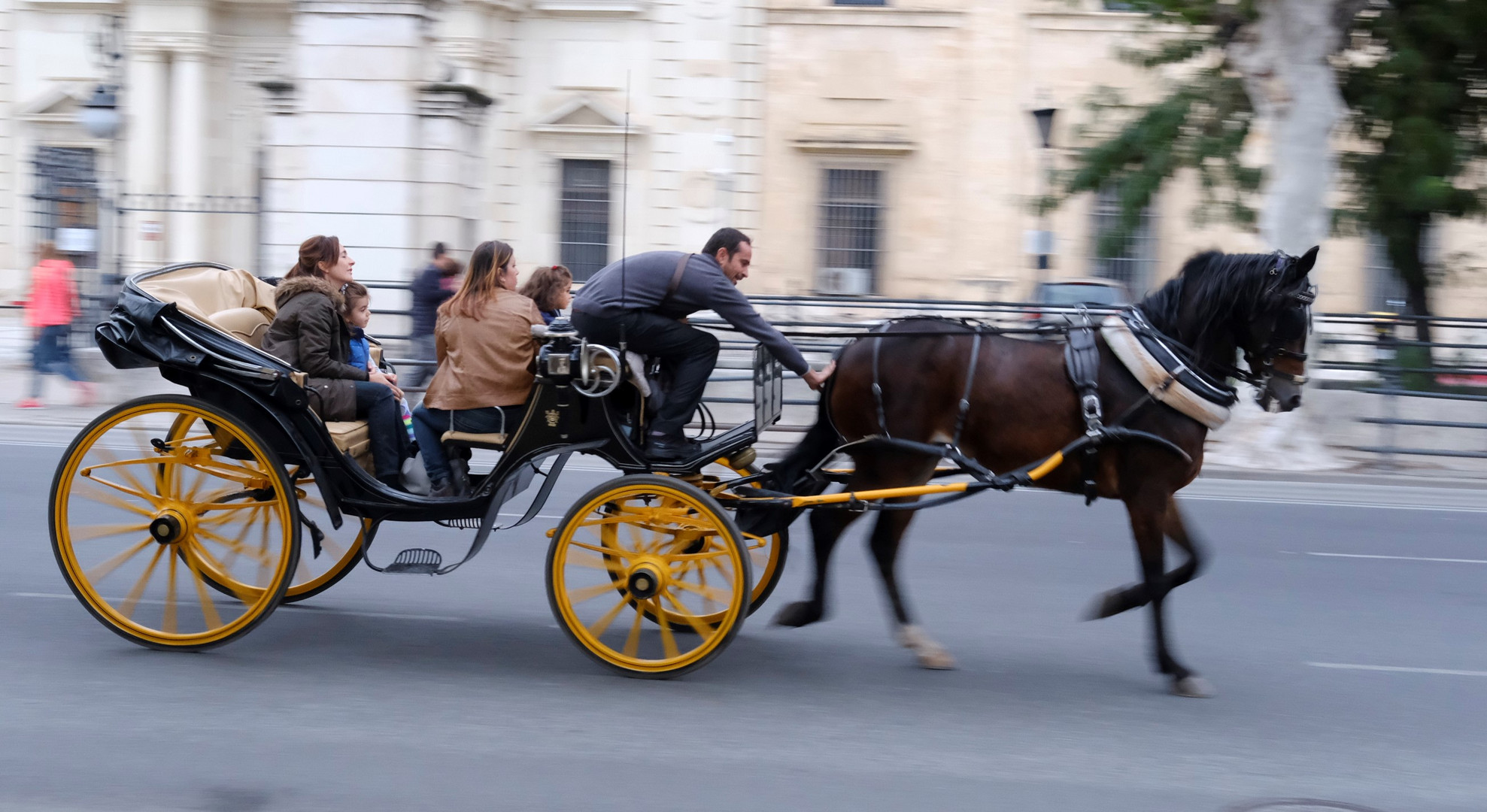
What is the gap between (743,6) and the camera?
838 inches

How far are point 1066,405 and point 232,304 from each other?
3.74 meters

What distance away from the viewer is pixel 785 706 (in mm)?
4988

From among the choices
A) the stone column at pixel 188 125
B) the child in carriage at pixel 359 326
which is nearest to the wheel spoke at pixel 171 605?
the child in carriage at pixel 359 326

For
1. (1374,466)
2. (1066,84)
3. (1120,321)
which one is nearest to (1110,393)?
(1120,321)

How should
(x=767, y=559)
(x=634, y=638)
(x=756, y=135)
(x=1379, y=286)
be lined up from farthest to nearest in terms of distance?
(x=756, y=135), (x=1379, y=286), (x=767, y=559), (x=634, y=638)

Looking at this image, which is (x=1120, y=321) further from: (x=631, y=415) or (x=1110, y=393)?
(x=631, y=415)

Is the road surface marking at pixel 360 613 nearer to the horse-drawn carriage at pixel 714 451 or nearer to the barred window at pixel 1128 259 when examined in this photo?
the horse-drawn carriage at pixel 714 451

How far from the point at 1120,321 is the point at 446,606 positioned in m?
3.44

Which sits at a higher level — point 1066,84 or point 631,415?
point 1066,84

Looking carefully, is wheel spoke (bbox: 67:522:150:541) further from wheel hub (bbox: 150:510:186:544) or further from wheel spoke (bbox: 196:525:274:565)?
wheel spoke (bbox: 196:525:274:565)

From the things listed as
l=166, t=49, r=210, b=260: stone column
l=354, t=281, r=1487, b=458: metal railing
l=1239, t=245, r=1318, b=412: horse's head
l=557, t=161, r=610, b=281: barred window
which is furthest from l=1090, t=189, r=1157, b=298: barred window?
l=1239, t=245, r=1318, b=412: horse's head

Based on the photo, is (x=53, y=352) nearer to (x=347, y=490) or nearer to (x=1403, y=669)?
(x=347, y=490)

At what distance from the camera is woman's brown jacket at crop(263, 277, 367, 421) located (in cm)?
561

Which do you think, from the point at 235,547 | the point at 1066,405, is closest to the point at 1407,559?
the point at 1066,405
